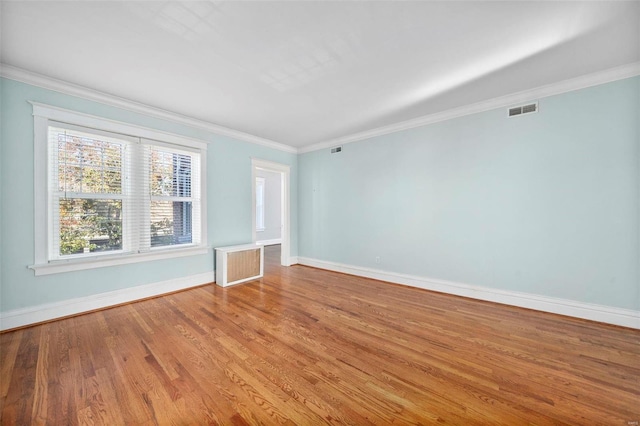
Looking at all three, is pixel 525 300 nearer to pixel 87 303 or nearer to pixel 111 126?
pixel 87 303

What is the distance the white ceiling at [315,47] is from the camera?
6.03 feet

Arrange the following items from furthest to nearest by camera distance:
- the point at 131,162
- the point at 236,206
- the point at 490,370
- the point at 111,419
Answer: the point at 236,206 → the point at 131,162 → the point at 490,370 → the point at 111,419

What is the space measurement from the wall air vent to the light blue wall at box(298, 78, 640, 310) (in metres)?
0.07

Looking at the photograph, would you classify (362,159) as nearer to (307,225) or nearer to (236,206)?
(307,225)

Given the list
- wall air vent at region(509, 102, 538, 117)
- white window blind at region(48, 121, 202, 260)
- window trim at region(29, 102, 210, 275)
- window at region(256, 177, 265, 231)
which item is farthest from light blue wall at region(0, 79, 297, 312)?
wall air vent at region(509, 102, 538, 117)

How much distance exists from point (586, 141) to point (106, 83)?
5833 mm

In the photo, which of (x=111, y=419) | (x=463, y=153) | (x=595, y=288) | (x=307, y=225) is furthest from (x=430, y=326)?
(x=307, y=225)

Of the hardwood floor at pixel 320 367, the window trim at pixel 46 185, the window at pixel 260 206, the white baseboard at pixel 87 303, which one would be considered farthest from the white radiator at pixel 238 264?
the window at pixel 260 206

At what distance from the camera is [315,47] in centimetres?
225

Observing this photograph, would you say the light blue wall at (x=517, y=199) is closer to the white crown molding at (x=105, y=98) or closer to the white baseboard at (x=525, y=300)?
the white baseboard at (x=525, y=300)

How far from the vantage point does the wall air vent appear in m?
3.08

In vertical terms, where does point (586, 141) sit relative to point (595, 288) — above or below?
above

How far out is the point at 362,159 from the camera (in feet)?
15.8

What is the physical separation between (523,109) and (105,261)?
5.96 m
